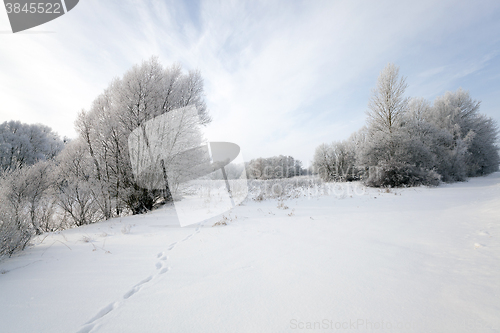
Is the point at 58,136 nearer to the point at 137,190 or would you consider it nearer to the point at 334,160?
the point at 137,190

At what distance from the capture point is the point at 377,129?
1205 cm

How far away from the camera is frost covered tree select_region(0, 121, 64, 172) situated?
14837 mm

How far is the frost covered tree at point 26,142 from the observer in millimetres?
14837

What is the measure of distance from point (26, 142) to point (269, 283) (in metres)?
25.4

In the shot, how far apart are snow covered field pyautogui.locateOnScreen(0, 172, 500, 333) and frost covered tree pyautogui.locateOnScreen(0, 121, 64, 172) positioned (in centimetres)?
1887

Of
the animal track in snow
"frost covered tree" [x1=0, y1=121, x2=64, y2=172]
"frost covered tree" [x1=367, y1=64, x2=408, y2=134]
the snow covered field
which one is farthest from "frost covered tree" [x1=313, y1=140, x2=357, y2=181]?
"frost covered tree" [x1=0, y1=121, x2=64, y2=172]

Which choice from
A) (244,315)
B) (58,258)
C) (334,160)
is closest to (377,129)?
(334,160)

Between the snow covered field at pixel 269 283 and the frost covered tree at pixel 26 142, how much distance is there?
1887 centimetres

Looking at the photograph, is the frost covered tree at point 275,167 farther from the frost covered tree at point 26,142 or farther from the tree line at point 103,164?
the frost covered tree at point 26,142

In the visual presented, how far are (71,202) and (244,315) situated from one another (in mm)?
6666

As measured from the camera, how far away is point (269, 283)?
5.61ft

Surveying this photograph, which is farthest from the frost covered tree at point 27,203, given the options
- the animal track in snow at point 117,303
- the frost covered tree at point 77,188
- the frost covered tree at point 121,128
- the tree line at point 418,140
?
the tree line at point 418,140

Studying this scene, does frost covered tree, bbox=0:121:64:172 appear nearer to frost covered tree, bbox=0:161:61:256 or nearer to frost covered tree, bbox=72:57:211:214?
frost covered tree, bbox=72:57:211:214

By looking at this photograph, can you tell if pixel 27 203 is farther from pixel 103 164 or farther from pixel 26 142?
pixel 26 142
